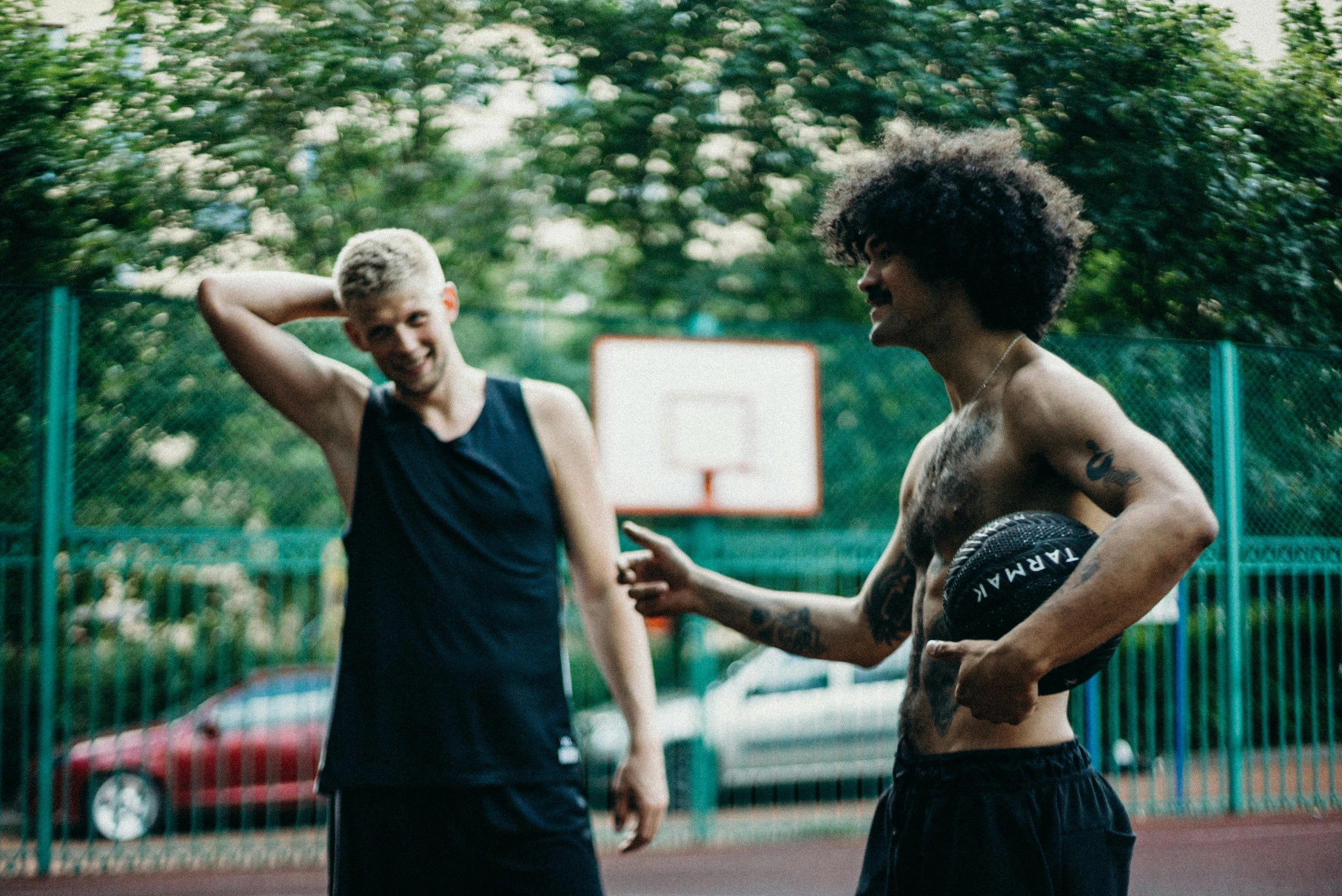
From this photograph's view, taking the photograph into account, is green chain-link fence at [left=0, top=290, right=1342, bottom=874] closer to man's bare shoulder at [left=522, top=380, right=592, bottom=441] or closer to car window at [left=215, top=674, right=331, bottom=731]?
car window at [left=215, top=674, right=331, bottom=731]

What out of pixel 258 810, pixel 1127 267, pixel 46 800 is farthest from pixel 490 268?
pixel 1127 267

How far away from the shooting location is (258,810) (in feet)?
30.1

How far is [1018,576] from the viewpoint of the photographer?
2.09 meters

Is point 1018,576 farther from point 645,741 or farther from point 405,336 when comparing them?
point 405,336

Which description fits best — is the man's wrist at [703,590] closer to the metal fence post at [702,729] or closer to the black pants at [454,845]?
the black pants at [454,845]

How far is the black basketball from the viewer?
2.08 metres

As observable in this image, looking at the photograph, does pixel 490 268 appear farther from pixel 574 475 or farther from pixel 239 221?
pixel 574 475

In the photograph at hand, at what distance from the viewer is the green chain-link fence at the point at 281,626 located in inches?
291

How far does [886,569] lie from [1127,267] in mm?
1195

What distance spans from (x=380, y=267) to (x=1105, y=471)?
1578mm

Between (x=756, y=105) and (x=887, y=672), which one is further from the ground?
(x=756, y=105)

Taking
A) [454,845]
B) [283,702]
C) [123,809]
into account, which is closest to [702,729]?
[283,702]

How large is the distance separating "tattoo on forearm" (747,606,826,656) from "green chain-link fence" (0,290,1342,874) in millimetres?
3379

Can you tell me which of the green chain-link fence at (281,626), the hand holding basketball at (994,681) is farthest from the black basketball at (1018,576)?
the green chain-link fence at (281,626)
